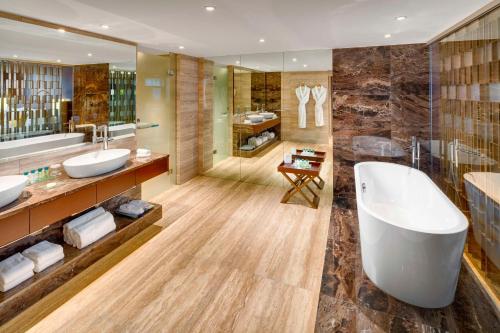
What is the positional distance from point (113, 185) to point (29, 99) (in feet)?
3.43

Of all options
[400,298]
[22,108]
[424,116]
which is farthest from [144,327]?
[424,116]

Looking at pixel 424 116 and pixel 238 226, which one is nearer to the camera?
pixel 238 226

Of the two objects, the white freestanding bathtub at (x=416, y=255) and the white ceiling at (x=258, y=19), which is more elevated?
the white ceiling at (x=258, y=19)

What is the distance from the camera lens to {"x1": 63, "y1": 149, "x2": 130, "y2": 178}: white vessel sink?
2.54 meters

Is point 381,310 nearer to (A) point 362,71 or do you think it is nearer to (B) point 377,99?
(B) point 377,99

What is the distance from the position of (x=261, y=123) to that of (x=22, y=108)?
127 inches

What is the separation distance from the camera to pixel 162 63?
177 inches

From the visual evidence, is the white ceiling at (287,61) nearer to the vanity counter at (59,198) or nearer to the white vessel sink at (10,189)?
the vanity counter at (59,198)

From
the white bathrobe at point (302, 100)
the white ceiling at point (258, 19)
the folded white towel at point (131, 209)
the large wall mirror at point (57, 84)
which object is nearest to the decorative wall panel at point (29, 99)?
the large wall mirror at point (57, 84)

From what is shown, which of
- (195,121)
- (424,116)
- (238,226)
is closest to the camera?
(238,226)

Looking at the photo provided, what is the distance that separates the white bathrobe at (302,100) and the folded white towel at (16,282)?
386 cm

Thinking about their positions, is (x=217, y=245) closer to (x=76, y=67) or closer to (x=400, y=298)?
(x=400, y=298)

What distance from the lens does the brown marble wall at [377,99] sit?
3881 mm

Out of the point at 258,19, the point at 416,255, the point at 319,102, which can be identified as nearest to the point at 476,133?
the point at 416,255
